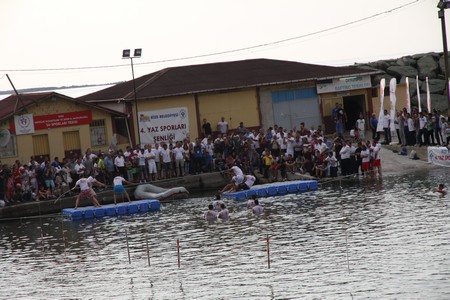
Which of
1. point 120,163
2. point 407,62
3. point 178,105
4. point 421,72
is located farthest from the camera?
point 407,62

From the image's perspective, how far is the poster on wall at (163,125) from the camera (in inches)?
2215

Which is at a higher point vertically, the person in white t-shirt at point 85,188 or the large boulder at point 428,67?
the large boulder at point 428,67

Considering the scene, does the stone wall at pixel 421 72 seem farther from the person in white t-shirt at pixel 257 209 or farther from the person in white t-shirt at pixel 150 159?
the person in white t-shirt at pixel 257 209

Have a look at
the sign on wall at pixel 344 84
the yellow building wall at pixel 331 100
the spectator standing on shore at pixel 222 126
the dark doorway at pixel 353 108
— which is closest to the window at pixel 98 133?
the spectator standing on shore at pixel 222 126

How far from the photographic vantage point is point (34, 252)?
35625mm

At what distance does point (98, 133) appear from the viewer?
55562 mm

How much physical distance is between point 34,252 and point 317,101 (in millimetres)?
28085

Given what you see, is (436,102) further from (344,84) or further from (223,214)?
(223,214)

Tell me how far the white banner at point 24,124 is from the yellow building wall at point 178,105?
599 cm

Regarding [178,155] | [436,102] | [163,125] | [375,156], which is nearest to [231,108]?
[163,125]

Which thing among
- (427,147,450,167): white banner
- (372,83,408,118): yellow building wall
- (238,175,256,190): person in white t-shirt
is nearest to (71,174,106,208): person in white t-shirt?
(238,175,256,190): person in white t-shirt

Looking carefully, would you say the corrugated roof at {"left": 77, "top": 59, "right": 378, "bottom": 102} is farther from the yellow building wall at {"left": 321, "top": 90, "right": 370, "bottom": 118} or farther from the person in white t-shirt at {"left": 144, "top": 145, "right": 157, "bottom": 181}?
the person in white t-shirt at {"left": 144, "top": 145, "right": 157, "bottom": 181}

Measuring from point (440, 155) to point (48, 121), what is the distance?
65.4ft

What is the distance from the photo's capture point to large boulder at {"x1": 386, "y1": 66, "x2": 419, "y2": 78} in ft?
250
